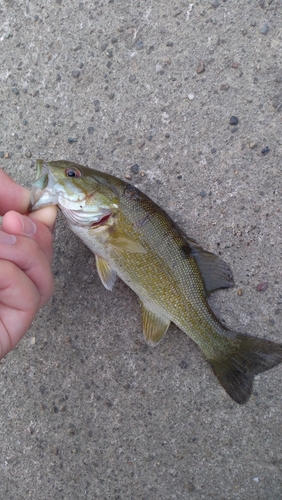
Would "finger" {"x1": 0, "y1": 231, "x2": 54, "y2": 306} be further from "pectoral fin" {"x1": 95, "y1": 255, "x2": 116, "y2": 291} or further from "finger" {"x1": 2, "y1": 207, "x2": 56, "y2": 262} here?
"pectoral fin" {"x1": 95, "y1": 255, "x2": 116, "y2": 291}

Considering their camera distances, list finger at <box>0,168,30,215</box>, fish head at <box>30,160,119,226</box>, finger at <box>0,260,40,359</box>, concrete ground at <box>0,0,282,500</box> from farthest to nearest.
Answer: concrete ground at <box>0,0,282,500</box>, fish head at <box>30,160,119,226</box>, finger at <box>0,168,30,215</box>, finger at <box>0,260,40,359</box>

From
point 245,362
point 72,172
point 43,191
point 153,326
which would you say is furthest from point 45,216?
point 245,362

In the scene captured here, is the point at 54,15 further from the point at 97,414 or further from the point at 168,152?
the point at 97,414

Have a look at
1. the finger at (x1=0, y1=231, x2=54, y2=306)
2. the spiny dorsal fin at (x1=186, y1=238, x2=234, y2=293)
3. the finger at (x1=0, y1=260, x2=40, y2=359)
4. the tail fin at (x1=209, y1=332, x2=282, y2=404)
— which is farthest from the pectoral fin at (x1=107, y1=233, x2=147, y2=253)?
the tail fin at (x1=209, y1=332, x2=282, y2=404)

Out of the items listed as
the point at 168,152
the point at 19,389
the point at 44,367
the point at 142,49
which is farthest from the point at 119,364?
the point at 142,49

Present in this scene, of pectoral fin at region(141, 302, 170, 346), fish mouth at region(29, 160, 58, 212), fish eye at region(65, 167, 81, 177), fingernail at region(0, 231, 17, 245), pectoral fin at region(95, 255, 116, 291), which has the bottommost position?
pectoral fin at region(141, 302, 170, 346)

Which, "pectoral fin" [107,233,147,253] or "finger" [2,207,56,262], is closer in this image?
"finger" [2,207,56,262]
